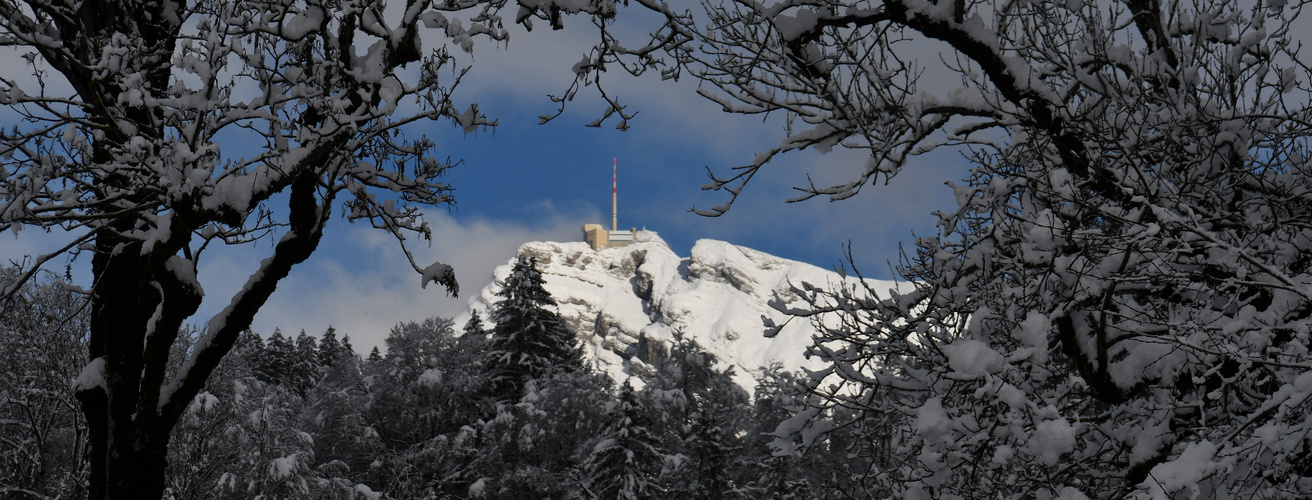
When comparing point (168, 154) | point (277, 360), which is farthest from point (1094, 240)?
point (277, 360)

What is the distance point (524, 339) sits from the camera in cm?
2900

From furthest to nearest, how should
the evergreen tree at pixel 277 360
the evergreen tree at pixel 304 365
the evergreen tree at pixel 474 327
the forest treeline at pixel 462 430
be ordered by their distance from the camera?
1. the evergreen tree at pixel 304 365
2. the evergreen tree at pixel 277 360
3. the evergreen tree at pixel 474 327
4. the forest treeline at pixel 462 430

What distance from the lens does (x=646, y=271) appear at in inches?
6265

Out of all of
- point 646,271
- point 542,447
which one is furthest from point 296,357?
point 646,271

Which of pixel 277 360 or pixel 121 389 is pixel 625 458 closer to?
pixel 121 389

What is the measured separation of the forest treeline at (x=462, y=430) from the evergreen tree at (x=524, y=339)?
0.17ft

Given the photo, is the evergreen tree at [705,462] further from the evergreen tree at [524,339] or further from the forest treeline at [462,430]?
the evergreen tree at [524,339]

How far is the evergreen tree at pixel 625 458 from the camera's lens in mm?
23719

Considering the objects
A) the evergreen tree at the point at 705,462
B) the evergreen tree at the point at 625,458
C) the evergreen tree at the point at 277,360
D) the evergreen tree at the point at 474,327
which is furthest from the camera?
the evergreen tree at the point at 277,360

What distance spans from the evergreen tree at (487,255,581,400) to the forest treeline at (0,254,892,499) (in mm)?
51

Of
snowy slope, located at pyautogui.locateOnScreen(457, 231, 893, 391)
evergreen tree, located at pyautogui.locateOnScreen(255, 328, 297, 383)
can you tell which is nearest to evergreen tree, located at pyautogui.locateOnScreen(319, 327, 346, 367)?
evergreen tree, located at pyautogui.locateOnScreen(255, 328, 297, 383)

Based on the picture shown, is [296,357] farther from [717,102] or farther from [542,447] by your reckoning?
[717,102]

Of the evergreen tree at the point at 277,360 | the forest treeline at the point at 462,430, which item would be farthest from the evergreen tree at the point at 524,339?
the evergreen tree at the point at 277,360

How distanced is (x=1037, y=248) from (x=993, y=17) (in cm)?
207
